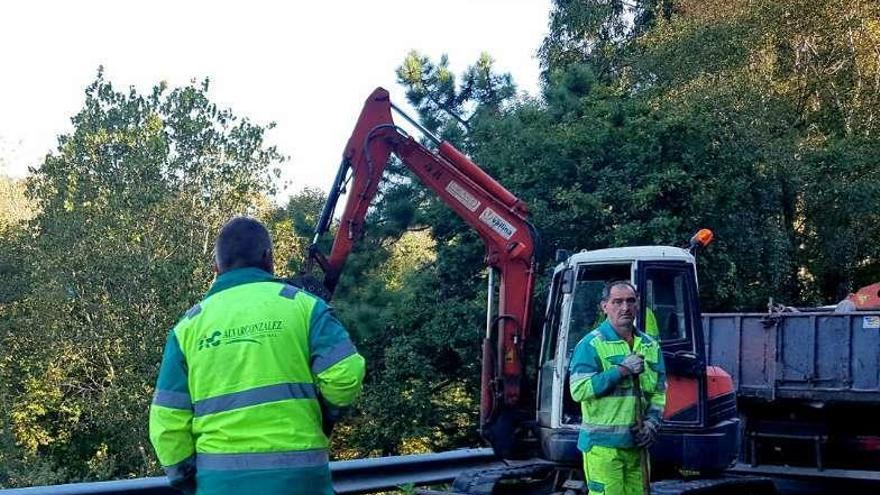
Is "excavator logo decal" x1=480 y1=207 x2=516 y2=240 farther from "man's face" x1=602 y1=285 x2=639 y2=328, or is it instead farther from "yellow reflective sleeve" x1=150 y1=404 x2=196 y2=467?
"yellow reflective sleeve" x1=150 y1=404 x2=196 y2=467

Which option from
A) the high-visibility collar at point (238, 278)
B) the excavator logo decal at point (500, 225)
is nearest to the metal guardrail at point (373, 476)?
the excavator logo decal at point (500, 225)

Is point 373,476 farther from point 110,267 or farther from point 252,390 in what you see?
point 110,267

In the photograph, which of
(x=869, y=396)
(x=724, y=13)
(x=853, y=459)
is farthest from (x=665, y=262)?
(x=724, y=13)

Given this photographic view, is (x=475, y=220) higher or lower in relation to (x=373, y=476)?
higher

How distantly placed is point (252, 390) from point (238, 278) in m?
0.43

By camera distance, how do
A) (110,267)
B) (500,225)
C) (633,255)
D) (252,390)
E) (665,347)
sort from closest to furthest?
(252,390), (633,255), (665,347), (500,225), (110,267)

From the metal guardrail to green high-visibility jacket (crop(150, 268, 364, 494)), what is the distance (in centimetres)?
311

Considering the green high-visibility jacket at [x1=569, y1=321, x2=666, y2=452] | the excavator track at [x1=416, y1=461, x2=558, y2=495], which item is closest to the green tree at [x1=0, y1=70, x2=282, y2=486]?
the excavator track at [x1=416, y1=461, x2=558, y2=495]

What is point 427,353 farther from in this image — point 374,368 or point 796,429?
point 796,429

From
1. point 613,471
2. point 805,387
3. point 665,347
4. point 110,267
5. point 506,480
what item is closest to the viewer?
point 613,471

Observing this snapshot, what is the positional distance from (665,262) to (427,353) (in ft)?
44.6

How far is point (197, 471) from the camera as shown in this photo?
11.8 feet

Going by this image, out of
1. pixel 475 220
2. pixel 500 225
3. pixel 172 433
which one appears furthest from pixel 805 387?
pixel 172 433

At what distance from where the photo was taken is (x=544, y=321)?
9062 mm
